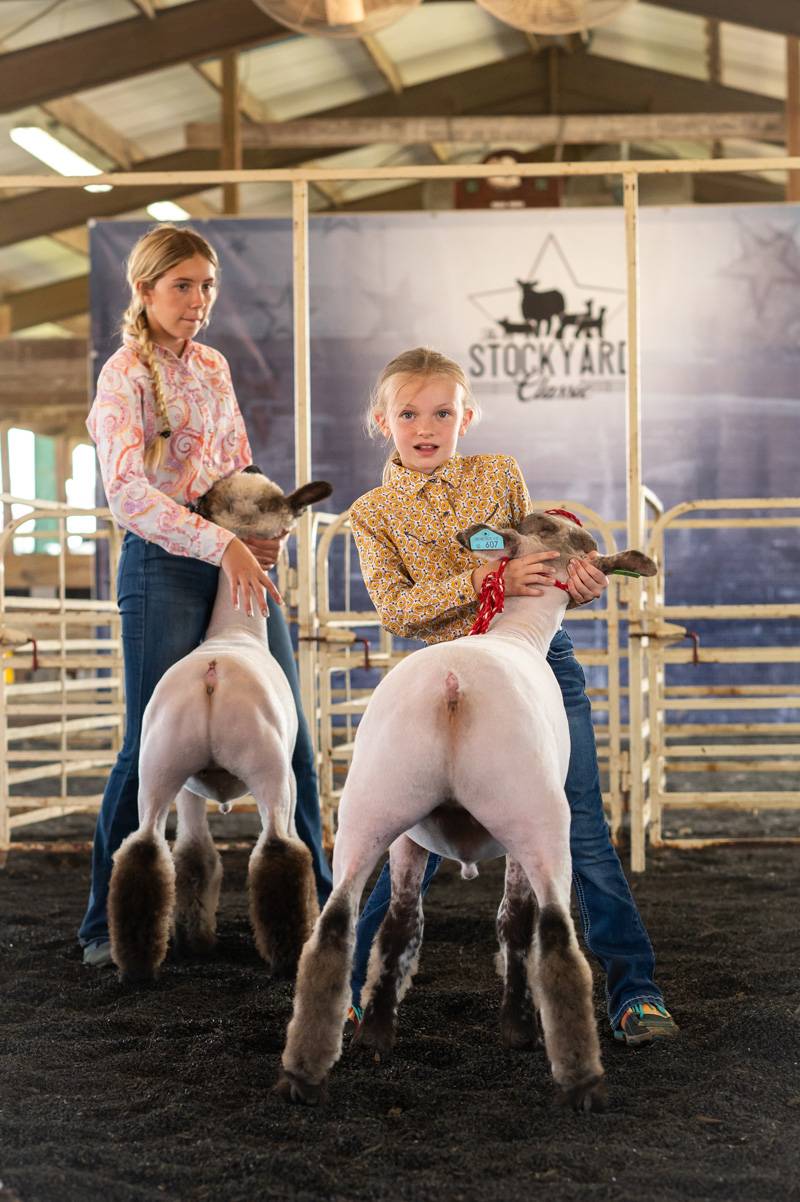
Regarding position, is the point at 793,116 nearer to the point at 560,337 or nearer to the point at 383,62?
the point at 560,337

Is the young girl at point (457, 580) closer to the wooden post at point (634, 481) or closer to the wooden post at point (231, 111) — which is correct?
the wooden post at point (634, 481)

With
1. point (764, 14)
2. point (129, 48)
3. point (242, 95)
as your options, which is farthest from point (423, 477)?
point (242, 95)

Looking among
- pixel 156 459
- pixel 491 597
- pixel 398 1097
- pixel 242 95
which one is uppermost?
pixel 242 95

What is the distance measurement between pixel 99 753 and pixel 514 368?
4.65 m

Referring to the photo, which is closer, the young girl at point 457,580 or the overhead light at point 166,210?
the young girl at point 457,580

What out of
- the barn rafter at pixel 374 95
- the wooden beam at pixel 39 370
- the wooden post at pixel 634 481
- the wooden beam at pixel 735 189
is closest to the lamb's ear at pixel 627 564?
the wooden post at pixel 634 481

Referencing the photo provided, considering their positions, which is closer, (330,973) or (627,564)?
(330,973)

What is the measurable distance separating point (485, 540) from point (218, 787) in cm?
109

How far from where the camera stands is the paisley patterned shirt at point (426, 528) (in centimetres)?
264

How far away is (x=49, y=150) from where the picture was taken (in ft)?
40.1

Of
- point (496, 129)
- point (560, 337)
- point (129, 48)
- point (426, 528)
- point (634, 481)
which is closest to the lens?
point (426, 528)

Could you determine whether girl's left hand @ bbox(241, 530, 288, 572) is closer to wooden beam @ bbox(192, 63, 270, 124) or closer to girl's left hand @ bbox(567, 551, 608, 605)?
girl's left hand @ bbox(567, 551, 608, 605)

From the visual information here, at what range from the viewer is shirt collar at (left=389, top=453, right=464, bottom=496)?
271 cm

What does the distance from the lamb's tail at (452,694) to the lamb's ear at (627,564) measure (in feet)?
1.77
